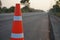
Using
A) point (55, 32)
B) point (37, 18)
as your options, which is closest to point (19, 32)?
point (37, 18)

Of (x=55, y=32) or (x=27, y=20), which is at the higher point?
(x=27, y=20)

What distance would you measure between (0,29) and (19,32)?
39.2 inches

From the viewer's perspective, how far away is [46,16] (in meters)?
5.64

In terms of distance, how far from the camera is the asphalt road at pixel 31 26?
15.8 ft

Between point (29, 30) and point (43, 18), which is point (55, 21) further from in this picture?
point (29, 30)

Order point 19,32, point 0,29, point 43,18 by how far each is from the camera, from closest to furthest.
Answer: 1. point 19,32
2. point 0,29
3. point 43,18

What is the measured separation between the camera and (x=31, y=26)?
5.27 m

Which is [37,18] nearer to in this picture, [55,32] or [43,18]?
[43,18]

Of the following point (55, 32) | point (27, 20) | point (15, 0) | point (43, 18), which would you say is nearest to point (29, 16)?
point (27, 20)

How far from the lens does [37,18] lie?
216 inches

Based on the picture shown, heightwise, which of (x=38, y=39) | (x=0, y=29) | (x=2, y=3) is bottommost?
(x=38, y=39)

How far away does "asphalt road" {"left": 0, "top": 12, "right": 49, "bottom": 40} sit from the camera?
4801mm

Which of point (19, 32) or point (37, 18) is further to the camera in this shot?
point (37, 18)

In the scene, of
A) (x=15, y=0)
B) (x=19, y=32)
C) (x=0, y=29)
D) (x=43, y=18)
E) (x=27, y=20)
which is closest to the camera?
(x=19, y=32)
